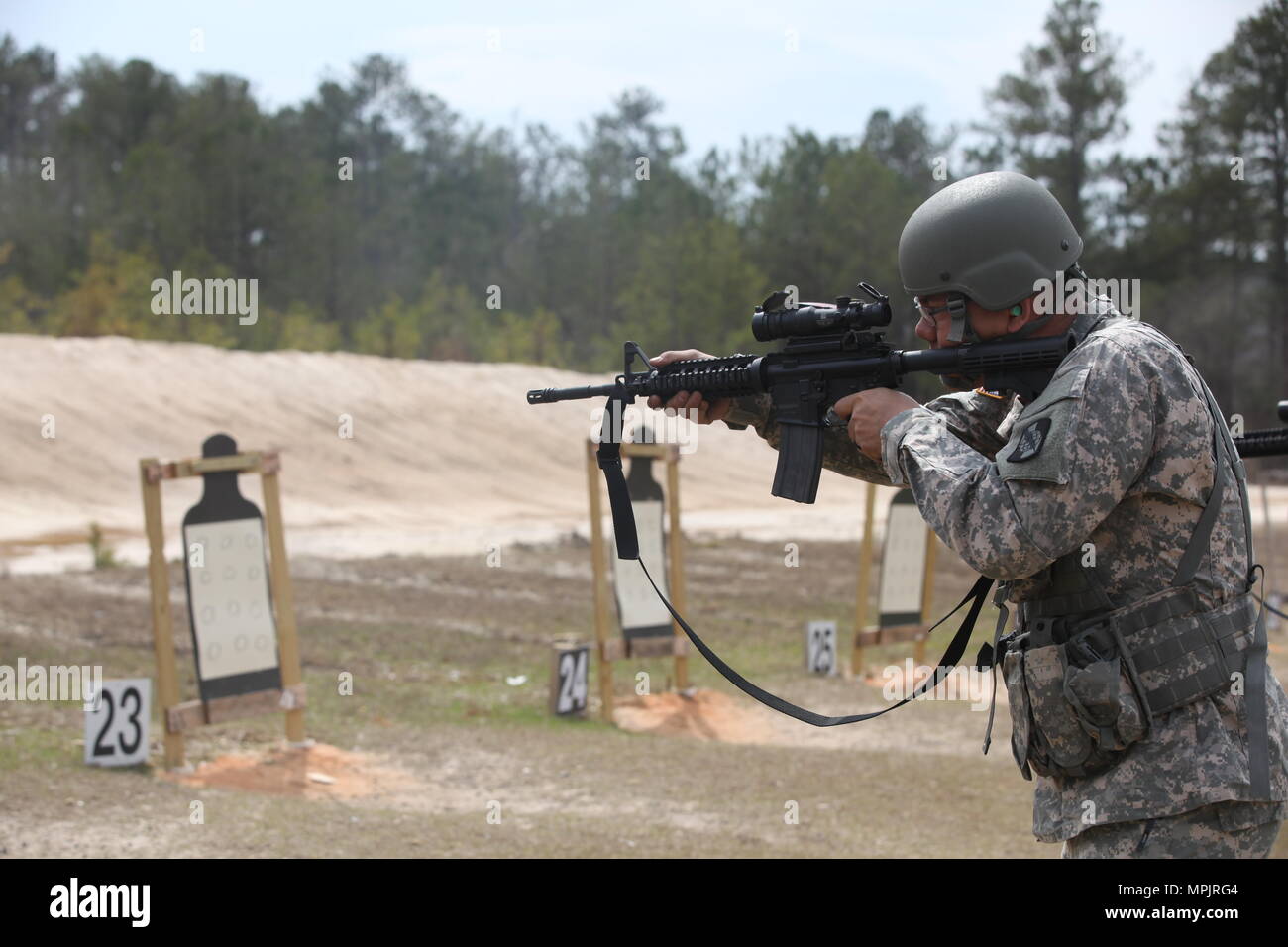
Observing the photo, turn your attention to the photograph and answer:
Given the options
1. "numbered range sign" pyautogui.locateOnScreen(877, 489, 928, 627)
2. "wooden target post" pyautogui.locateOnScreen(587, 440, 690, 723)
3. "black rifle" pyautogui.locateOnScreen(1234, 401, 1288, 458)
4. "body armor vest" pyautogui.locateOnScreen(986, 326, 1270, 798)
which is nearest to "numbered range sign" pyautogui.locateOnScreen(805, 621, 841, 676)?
"numbered range sign" pyautogui.locateOnScreen(877, 489, 928, 627)

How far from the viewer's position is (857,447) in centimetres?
336

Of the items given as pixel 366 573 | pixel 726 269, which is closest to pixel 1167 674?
pixel 366 573

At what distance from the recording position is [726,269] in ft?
144

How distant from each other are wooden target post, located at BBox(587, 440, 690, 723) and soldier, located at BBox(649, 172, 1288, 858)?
6972mm

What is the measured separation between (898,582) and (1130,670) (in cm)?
1039

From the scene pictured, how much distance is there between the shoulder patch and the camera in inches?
Answer: 105

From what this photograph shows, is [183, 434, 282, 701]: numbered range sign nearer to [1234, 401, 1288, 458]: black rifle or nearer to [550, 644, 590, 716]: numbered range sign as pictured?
[550, 644, 590, 716]: numbered range sign

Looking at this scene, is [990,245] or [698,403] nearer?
[990,245]

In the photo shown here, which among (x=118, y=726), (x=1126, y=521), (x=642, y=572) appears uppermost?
(x=1126, y=521)

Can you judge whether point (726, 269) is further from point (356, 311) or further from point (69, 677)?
point (69, 677)

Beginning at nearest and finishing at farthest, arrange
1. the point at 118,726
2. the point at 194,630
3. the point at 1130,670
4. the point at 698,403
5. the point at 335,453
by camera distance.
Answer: the point at 1130,670 → the point at 698,403 → the point at 118,726 → the point at 194,630 → the point at 335,453

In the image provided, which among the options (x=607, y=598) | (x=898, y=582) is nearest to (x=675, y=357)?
(x=607, y=598)

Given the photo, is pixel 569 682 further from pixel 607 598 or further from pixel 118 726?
pixel 118 726

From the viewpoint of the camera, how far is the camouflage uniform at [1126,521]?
2643 mm
